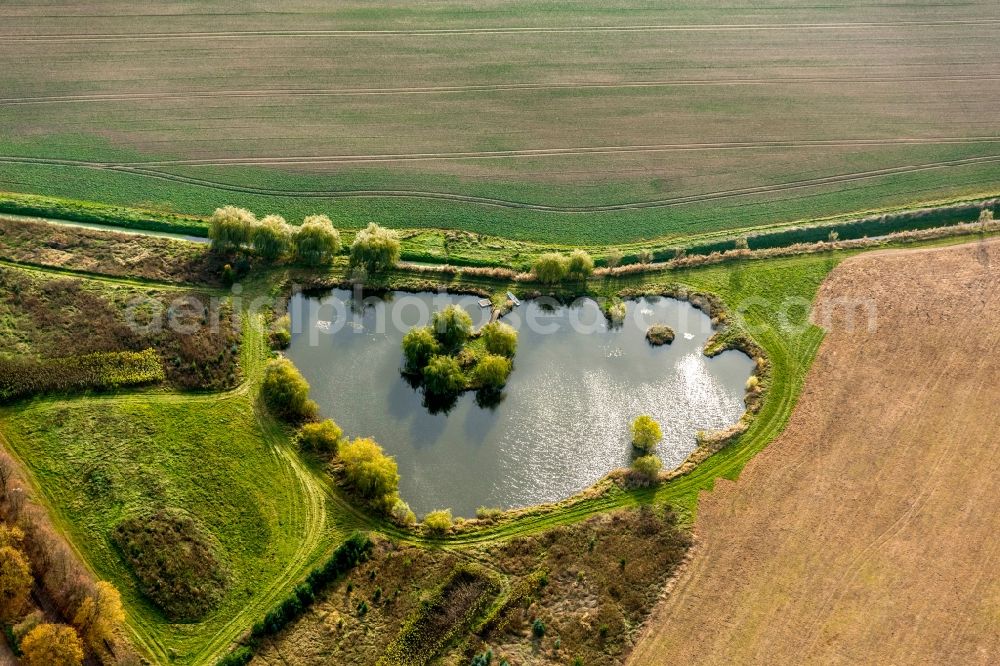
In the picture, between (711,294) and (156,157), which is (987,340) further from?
(156,157)

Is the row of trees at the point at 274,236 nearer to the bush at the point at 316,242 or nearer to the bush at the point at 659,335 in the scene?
the bush at the point at 316,242

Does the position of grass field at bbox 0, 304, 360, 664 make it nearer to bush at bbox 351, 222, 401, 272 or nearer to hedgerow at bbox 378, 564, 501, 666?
hedgerow at bbox 378, 564, 501, 666

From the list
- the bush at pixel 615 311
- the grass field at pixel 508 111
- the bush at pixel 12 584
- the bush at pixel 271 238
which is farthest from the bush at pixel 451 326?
the bush at pixel 12 584

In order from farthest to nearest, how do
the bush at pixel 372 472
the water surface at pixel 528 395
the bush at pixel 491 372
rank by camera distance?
the bush at pixel 491 372 → the water surface at pixel 528 395 → the bush at pixel 372 472

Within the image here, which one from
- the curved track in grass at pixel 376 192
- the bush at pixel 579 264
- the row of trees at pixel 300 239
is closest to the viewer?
the row of trees at pixel 300 239

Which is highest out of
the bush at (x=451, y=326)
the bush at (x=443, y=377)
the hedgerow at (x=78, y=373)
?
the bush at (x=451, y=326)
